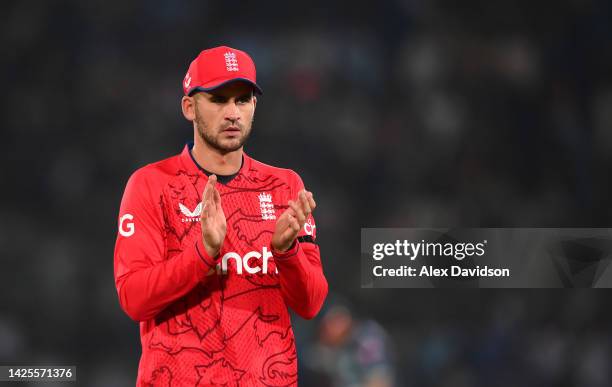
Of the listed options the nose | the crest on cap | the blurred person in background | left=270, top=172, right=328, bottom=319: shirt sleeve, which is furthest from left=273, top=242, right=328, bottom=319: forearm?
the blurred person in background

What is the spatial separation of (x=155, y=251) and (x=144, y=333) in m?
0.21

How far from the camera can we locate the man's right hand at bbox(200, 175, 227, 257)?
186 centimetres

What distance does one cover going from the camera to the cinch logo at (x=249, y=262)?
2043 millimetres

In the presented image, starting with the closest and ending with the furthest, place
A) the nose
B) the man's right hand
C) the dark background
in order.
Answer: the man's right hand
the nose
the dark background

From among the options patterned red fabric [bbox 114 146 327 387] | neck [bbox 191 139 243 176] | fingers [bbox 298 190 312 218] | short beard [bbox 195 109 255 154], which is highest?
short beard [bbox 195 109 255 154]

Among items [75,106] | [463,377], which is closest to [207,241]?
[75,106]

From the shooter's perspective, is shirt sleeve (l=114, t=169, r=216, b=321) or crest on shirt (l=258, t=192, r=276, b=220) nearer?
shirt sleeve (l=114, t=169, r=216, b=321)

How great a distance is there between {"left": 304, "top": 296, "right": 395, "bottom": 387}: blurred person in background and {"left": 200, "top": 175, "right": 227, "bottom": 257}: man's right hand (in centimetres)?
283

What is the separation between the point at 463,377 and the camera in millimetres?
4809

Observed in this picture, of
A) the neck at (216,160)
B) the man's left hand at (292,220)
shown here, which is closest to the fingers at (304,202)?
the man's left hand at (292,220)

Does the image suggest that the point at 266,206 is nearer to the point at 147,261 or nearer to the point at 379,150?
the point at 147,261

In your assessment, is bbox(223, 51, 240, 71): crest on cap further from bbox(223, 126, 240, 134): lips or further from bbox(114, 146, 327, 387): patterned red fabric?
bbox(114, 146, 327, 387): patterned red fabric

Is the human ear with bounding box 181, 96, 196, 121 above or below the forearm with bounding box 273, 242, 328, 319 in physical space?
above

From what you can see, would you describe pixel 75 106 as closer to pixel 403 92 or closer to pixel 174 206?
pixel 403 92
